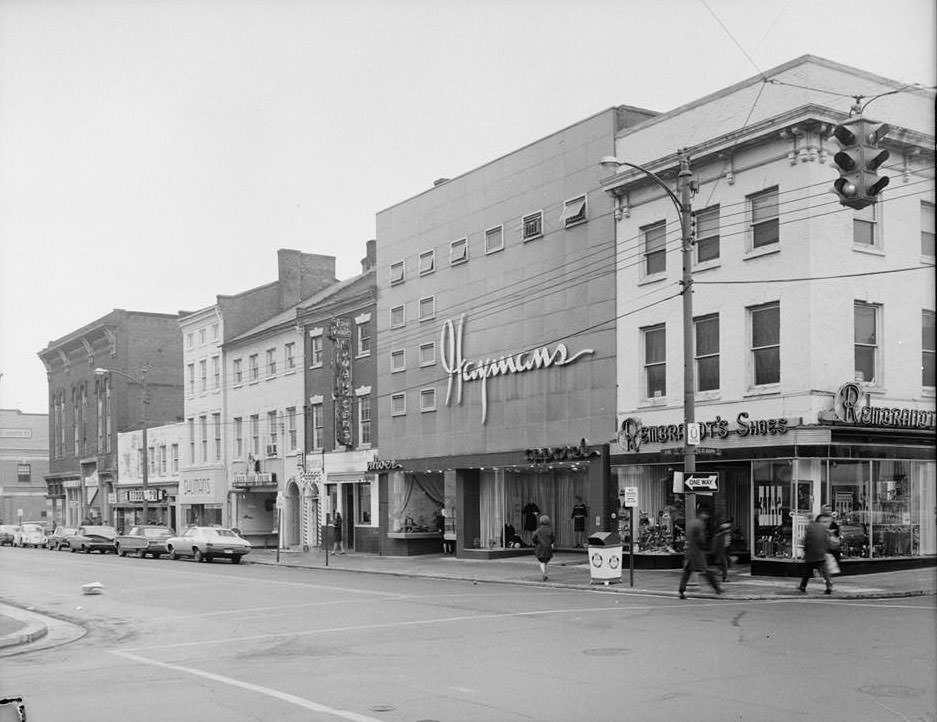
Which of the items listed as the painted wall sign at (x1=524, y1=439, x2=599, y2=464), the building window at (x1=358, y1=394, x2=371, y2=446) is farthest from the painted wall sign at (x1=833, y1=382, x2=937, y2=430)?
the building window at (x1=358, y1=394, x2=371, y2=446)

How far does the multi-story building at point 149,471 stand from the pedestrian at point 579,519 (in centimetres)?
3141

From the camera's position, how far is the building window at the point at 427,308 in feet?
130

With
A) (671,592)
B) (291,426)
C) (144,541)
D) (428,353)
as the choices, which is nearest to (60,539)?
(144,541)

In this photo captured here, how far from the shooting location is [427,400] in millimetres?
39781

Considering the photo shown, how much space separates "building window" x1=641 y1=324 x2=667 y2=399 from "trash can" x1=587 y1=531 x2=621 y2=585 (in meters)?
5.58

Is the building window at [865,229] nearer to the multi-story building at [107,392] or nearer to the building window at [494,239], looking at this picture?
the building window at [494,239]

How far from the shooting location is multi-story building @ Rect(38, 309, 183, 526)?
71938 mm

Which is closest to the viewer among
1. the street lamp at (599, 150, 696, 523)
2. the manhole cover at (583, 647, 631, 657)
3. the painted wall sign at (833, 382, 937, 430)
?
the manhole cover at (583, 647, 631, 657)

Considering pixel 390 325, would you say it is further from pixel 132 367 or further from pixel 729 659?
pixel 132 367

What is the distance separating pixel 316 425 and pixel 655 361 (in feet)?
70.6

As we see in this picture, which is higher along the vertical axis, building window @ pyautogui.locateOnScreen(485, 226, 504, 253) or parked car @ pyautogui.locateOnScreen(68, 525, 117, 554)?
building window @ pyautogui.locateOnScreen(485, 226, 504, 253)

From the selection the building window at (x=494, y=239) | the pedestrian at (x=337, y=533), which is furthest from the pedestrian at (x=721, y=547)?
the pedestrian at (x=337, y=533)

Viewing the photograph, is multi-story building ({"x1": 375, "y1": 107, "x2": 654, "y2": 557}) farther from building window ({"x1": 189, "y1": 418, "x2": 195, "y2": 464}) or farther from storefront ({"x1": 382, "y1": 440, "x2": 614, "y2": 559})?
building window ({"x1": 189, "y1": 418, "x2": 195, "y2": 464})

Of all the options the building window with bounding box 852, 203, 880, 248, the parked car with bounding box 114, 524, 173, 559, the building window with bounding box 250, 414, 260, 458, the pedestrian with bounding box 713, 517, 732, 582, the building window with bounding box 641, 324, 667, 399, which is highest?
the building window with bounding box 852, 203, 880, 248
